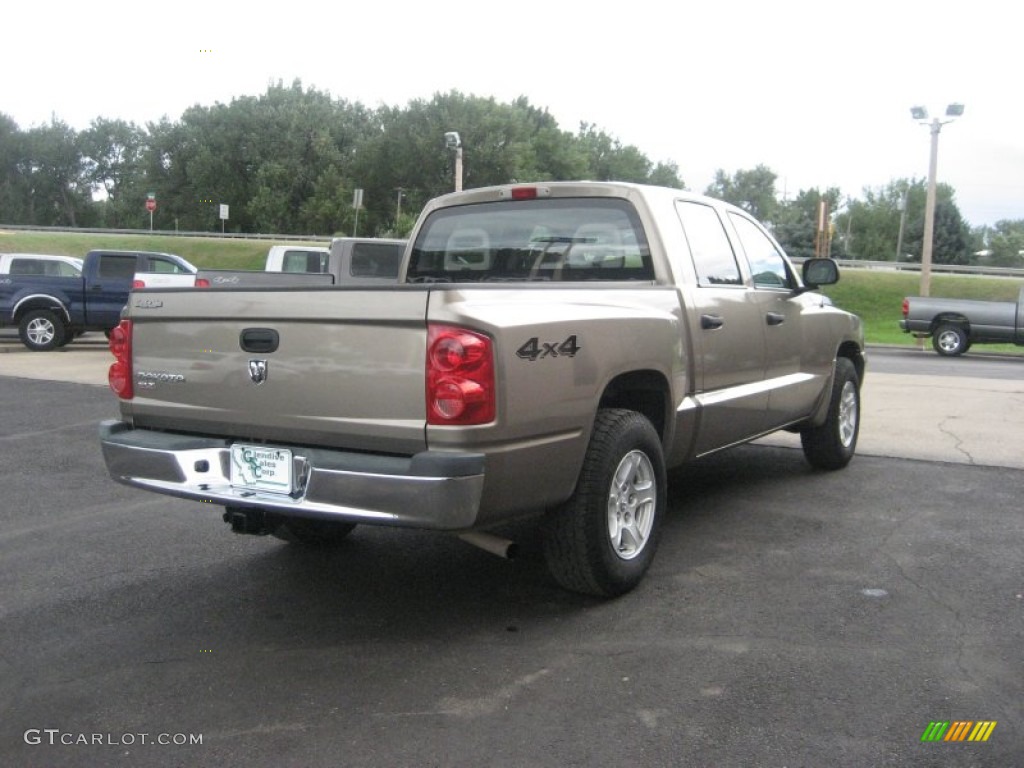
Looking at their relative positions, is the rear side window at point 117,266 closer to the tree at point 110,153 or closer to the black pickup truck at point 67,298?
the black pickup truck at point 67,298

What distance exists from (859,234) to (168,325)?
101160mm

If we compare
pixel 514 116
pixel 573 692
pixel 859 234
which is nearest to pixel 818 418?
pixel 573 692

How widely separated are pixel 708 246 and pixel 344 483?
279cm

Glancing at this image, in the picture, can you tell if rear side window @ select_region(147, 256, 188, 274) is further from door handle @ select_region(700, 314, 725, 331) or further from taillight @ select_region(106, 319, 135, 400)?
door handle @ select_region(700, 314, 725, 331)

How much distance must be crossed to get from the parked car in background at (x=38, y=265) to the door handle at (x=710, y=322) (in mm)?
16026

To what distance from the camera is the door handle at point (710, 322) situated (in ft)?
16.4

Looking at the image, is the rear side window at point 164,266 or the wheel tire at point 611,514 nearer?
the wheel tire at point 611,514

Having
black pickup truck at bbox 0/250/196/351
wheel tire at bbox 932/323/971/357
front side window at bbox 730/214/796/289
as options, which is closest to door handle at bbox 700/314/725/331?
front side window at bbox 730/214/796/289

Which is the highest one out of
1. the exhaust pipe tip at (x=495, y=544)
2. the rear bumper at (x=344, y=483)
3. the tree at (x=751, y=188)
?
the tree at (x=751, y=188)

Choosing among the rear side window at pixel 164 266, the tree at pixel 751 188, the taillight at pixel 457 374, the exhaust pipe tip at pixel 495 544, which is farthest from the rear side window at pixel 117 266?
the tree at pixel 751 188

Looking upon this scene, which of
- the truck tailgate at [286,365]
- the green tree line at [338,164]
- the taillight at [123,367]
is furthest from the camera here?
the green tree line at [338,164]

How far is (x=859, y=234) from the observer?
97.4 metres

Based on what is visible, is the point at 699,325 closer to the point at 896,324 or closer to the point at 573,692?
the point at 573,692

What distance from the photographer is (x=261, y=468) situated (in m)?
3.78
